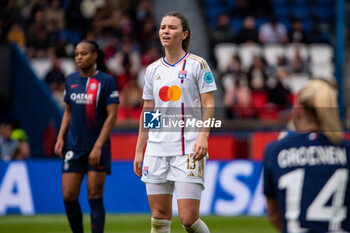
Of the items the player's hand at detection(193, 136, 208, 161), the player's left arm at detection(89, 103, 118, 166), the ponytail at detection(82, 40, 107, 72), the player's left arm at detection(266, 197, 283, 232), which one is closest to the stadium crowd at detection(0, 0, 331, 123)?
the ponytail at detection(82, 40, 107, 72)

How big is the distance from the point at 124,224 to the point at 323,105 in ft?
22.0

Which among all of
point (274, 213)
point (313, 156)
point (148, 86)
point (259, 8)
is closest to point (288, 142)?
point (313, 156)

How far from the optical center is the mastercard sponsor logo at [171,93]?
525 cm

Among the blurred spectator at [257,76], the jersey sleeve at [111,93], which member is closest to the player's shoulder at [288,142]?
the jersey sleeve at [111,93]

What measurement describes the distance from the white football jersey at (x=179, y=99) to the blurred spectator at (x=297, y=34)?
1209 cm

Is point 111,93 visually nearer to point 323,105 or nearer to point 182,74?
point 182,74

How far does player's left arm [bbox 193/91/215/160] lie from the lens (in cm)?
511

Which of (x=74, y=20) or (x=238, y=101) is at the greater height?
(x=74, y=20)

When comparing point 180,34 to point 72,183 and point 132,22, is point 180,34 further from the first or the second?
point 132,22

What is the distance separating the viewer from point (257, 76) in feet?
49.1

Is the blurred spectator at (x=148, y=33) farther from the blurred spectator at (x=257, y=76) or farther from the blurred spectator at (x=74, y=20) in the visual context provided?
the blurred spectator at (x=257, y=76)

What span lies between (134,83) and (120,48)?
193 cm

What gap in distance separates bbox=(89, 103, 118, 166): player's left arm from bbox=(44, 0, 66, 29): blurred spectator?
34.4 ft

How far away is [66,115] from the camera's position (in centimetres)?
662
